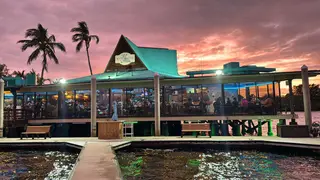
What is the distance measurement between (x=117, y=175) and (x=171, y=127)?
12.4 m

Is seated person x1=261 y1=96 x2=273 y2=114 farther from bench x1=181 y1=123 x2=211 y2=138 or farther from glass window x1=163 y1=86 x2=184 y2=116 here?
bench x1=181 y1=123 x2=211 y2=138

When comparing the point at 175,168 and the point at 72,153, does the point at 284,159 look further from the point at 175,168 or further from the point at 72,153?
the point at 72,153

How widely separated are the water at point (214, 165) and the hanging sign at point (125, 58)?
1235cm

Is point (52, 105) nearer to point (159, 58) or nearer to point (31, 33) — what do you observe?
point (159, 58)

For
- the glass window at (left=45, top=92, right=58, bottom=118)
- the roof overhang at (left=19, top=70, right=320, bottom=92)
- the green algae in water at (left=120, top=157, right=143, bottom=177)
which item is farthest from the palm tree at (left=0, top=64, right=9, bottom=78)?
the green algae in water at (left=120, top=157, right=143, bottom=177)

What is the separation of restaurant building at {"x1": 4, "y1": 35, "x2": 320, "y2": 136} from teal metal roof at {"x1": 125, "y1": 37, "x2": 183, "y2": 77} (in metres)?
2.17

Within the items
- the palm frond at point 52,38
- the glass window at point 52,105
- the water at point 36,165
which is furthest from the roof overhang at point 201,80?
the palm frond at point 52,38

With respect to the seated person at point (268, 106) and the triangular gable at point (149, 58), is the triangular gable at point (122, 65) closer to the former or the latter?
the triangular gable at point (149, 58)

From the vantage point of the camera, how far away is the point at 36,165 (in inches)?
332

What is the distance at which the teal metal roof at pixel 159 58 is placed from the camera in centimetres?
2305

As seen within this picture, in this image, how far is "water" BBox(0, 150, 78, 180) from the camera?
7.13 meters

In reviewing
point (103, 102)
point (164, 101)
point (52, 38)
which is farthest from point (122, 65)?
point (52, 38)

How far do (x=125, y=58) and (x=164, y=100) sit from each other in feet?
20.9

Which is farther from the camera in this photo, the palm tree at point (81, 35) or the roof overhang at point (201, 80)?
the palm tree at point (81, 35)
